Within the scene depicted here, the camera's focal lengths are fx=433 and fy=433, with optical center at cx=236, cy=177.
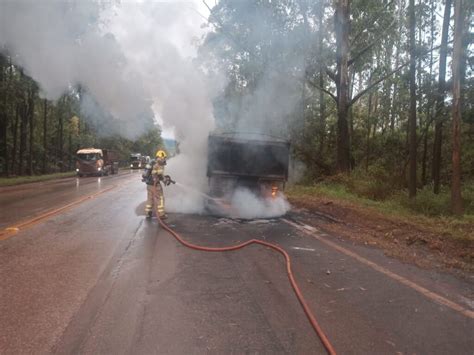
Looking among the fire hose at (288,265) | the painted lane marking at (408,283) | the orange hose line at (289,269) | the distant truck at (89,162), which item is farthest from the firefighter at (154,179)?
the distant truck at (89,162)

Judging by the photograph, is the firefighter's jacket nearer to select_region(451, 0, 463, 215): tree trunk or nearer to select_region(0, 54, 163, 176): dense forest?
select_region(451, 0, 463, 215): tree trunk

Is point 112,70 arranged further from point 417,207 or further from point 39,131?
point 39,131

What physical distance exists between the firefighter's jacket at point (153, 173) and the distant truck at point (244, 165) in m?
1.28

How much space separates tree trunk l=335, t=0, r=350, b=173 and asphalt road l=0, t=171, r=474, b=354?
11.8 m

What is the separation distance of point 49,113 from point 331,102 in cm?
3462

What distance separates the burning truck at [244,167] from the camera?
37.6ft

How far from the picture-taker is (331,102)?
33094 mm

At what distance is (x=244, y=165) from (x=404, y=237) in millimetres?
4607

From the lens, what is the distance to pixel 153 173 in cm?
1103

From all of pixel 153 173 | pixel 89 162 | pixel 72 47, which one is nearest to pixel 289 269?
pixel 153 173

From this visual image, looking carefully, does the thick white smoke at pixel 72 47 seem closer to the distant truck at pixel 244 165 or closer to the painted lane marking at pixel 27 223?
the painted lane marking at pixel 27 223

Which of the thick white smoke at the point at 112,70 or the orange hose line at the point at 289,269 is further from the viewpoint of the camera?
the thick white smoke at the point at 112,70

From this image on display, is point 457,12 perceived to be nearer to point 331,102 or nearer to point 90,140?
point 331,102

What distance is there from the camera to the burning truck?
1145 centimetres
